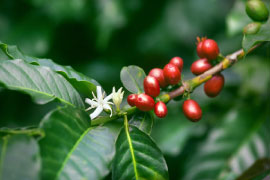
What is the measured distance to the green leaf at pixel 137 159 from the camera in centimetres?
89

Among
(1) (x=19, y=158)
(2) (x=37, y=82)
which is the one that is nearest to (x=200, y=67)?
(2) (x=37, y=82)

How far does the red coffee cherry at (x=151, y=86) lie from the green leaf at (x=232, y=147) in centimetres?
84

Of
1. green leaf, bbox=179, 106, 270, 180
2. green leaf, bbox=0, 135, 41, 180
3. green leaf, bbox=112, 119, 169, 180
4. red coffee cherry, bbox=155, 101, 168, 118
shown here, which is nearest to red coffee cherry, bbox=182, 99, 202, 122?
red coffee cherry, bbox=155, 101, 168, 118

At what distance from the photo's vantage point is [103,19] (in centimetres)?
249

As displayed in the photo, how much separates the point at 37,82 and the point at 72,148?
24 centimetres

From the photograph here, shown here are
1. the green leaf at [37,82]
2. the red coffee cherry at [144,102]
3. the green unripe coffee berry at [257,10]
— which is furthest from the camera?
the green unripe coffee berry at [257,10]

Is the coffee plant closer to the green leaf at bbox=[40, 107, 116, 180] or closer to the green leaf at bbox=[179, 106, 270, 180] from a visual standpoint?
the green leaf at bbox=[40, 107, 116, 180]

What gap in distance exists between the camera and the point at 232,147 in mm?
1766

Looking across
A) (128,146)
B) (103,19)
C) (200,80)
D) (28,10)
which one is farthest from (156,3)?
(128,146)

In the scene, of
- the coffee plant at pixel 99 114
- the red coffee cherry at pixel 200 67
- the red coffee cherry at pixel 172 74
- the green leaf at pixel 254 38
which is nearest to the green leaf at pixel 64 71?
the coffee plant at pixel 99 114

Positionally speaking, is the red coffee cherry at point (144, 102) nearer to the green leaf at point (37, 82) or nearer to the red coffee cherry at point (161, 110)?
the red coffee cherry at point (161, 110)

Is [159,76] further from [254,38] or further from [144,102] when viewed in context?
[254,38]

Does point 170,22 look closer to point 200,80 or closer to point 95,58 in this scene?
point 95,58

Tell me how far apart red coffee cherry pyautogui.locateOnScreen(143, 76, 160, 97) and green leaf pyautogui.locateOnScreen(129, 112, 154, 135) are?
0.06m
